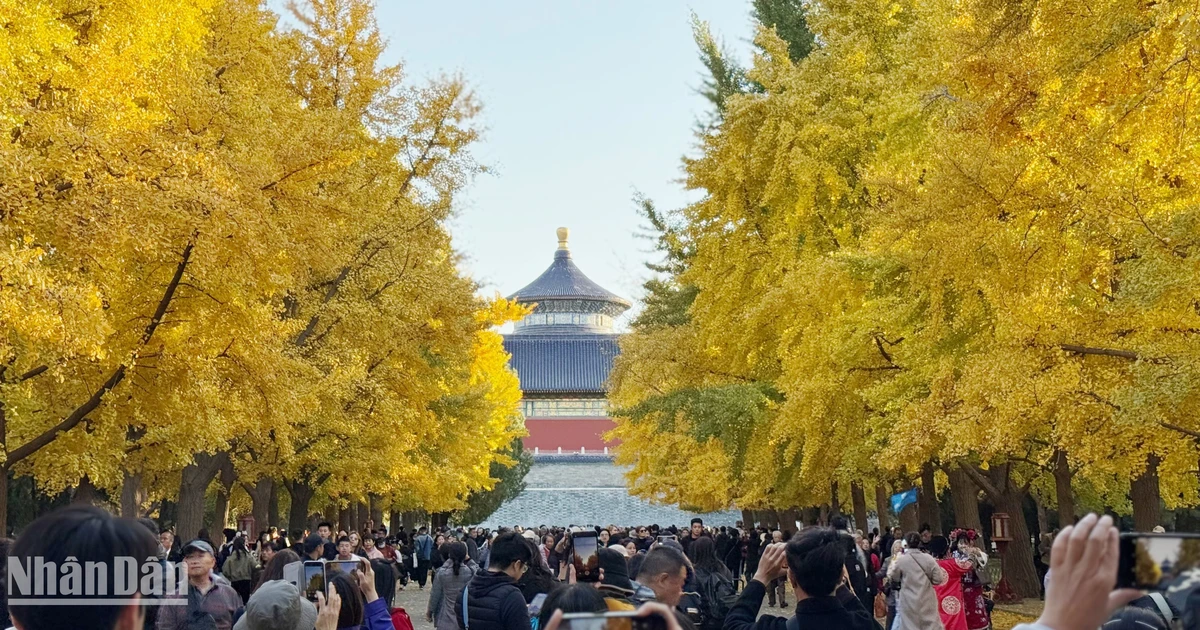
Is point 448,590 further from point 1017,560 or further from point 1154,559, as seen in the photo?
point 1017,560

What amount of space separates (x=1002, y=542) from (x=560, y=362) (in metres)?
61.3

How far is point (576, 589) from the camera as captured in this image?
16.3 feet

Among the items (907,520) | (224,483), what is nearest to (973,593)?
(907,520)

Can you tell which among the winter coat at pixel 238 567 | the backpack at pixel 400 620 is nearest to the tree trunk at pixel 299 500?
the winter coat at pixel 238 567

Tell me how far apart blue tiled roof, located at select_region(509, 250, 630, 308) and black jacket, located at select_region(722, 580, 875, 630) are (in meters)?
84.1

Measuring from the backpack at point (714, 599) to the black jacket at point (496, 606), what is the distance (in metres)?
1.79

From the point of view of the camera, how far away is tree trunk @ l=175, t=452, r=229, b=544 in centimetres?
1986

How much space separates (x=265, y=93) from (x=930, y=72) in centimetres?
862

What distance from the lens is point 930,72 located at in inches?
577

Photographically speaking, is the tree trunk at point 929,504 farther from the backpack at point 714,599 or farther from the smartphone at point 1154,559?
the smartphone at point 1154,559

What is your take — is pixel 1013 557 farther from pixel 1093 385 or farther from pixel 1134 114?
pixel 1134 114

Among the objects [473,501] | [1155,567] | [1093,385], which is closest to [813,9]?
[1093,385]

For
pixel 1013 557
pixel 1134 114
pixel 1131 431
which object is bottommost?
pixel 1013 557

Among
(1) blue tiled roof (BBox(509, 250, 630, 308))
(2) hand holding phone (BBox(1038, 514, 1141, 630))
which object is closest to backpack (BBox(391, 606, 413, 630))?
(2) hand holding phone (BBox(1038, 514, 1141, 630))
